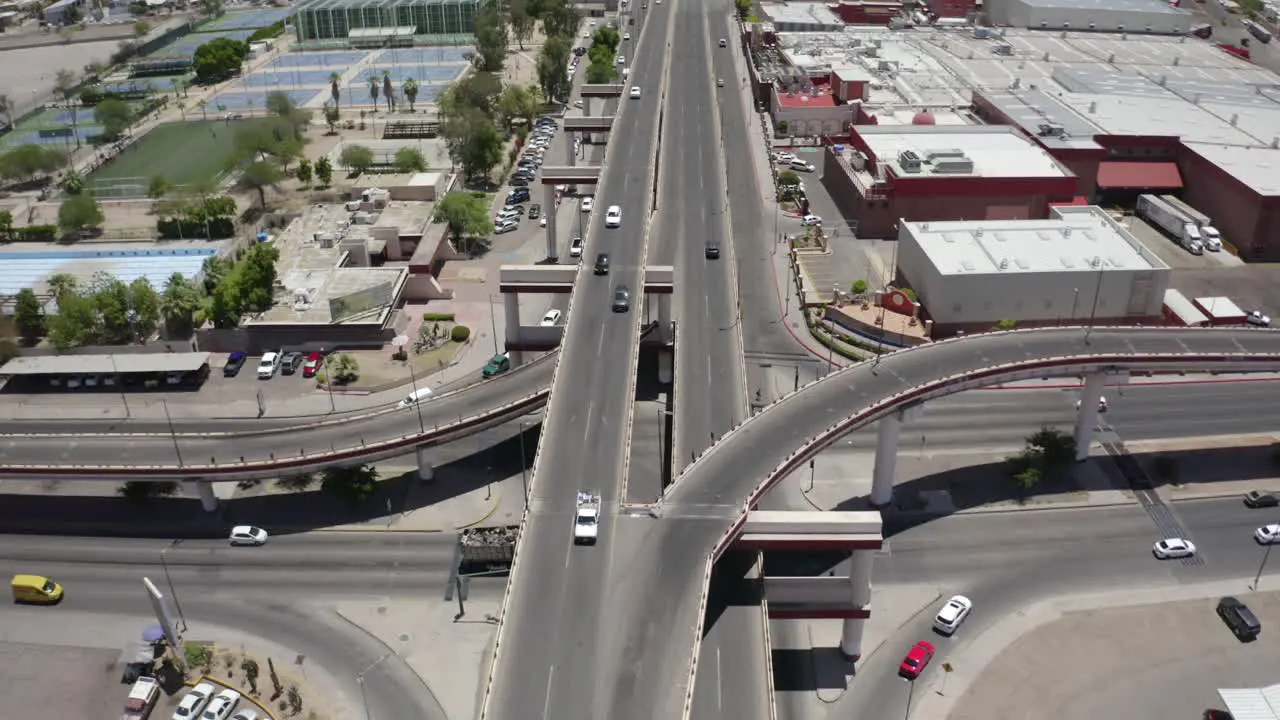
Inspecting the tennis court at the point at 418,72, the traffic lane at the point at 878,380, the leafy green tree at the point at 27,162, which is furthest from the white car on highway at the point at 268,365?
the tennis court at the point at 418,72

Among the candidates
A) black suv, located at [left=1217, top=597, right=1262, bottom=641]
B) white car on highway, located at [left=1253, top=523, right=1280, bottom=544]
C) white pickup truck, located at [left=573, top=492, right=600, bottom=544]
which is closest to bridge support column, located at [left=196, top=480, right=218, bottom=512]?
white pickup truck, located at [left=573, top=492, right=600, bottom=544]

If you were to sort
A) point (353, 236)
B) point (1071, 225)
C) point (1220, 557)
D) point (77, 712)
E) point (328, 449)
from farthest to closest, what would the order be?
point (353, 236)
point (1071, 225)
point (328, 449)
point (1220, 557)
point (77, 712)

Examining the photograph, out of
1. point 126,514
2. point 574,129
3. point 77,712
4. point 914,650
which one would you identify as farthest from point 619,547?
point 574,129

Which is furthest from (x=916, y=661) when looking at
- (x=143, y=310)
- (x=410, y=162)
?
(x=410, y=162)

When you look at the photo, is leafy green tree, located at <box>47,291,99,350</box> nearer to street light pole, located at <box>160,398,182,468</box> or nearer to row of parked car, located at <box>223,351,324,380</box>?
street light pole, located at <box>160,398,182,468</box>

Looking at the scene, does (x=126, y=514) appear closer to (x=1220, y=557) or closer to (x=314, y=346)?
(x=314, y=346)

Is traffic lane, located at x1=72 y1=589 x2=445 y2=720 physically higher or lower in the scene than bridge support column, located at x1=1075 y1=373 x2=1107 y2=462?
lower

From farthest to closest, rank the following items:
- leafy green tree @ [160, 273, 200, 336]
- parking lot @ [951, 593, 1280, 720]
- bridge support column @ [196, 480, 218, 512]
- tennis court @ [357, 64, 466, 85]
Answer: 1. tennis court @ [357, 64, 466, 85]
2. leafy green tree @ [160, 273, 200, 336]
3. bridge support column @ [196, 480, 218, 512]
4. parking lot @ [951, 593, 1280, 720]

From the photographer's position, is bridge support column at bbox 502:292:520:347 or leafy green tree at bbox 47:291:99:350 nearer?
bridge support column at bbox 502:292:520:347
